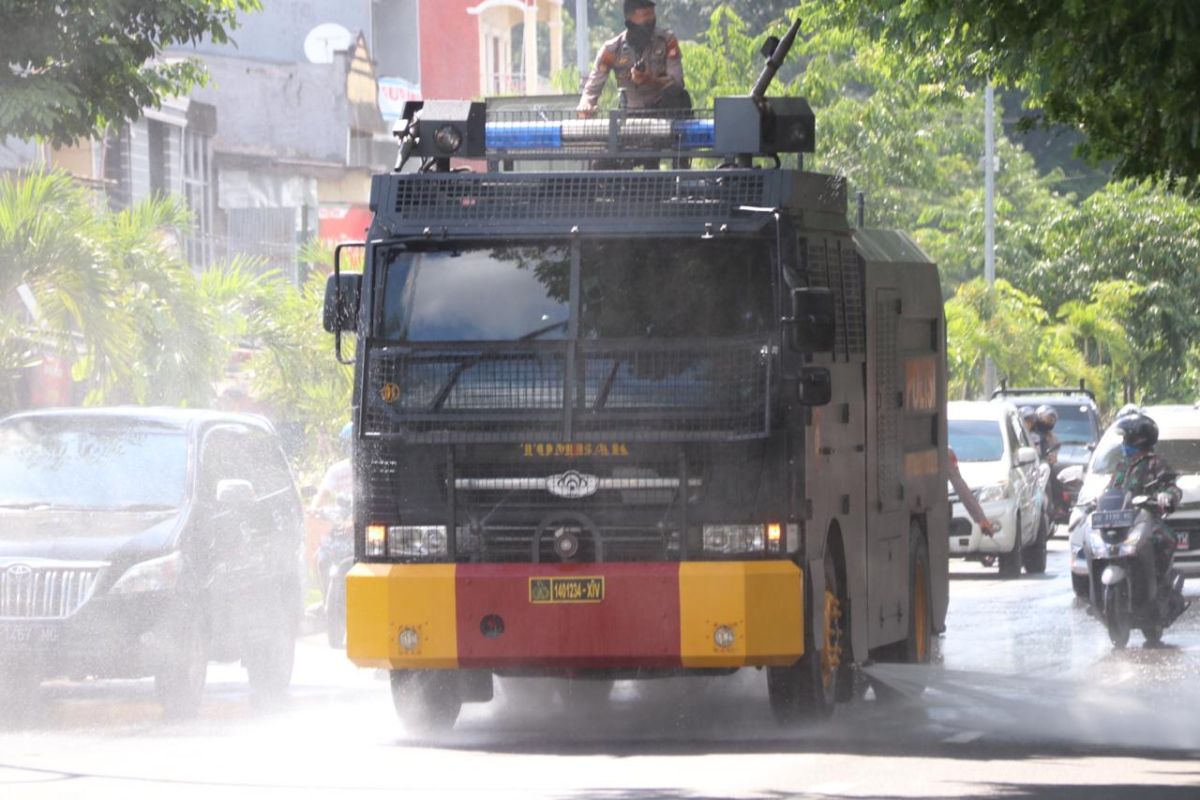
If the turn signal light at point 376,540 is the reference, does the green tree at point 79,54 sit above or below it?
above

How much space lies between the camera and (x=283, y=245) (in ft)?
152

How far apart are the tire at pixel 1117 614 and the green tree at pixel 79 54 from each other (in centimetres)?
714

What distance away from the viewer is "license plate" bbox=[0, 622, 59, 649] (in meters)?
13.2

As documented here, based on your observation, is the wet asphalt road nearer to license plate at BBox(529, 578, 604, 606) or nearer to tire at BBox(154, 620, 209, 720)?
tire at BBox(154, 620, 209, 720)

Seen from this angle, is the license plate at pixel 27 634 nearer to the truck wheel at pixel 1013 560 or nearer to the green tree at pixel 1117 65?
the green tree at pixel 1117 65

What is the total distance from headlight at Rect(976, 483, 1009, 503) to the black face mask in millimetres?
12163

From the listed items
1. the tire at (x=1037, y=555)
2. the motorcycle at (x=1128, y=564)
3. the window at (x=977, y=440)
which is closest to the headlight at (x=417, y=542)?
the motorcycle at (x=1128, y=564)

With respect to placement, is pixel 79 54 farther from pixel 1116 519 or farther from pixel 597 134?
pixel 1116 519

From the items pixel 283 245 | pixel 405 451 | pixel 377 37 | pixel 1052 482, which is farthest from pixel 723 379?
pixel 377 37

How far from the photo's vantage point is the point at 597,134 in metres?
12.8

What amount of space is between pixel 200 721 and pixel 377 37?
1839 inches

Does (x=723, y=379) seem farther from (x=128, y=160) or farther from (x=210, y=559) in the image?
(x=128, y=160)

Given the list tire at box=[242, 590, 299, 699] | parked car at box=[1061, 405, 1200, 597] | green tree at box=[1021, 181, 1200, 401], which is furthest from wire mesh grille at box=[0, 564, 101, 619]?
green tree at box=[1021, 181, 1200, 401]

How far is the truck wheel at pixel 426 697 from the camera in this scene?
1263 cm
